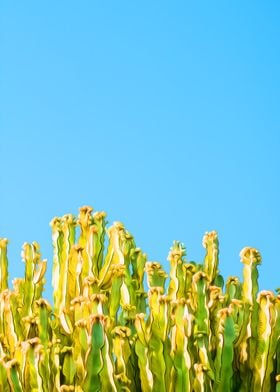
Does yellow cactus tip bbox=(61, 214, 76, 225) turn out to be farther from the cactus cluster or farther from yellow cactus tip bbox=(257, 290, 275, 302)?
yellow cactus tip bbox=(257, 290, 275, 302)

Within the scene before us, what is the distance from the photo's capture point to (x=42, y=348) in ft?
21.3

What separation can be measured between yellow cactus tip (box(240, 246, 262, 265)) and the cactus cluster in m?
0.01

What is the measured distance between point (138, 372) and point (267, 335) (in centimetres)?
109

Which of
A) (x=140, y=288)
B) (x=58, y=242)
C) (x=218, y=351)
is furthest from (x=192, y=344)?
(x=58, y=242)

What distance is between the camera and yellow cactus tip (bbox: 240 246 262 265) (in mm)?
7742

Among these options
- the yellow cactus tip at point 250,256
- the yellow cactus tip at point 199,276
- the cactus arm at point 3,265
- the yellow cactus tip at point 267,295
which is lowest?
the yellow cactus tip at point 267,295

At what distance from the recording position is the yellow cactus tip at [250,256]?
25.4 ft

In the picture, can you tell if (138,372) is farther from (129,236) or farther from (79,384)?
(129,236)

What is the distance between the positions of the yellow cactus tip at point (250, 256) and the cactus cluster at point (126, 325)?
11 mm

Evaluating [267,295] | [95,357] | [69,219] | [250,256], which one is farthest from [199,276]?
[69,219]

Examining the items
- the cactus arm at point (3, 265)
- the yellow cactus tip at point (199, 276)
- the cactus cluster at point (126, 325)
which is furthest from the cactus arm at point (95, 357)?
the cactus arm at point (3, 265)

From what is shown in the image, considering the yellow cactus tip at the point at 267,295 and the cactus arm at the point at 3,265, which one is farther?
the cactus arm at the point at 3,265

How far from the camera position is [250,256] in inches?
305

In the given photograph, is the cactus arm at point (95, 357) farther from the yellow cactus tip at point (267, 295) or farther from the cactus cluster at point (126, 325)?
the yellow cactus tip at point (267, 295)
